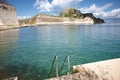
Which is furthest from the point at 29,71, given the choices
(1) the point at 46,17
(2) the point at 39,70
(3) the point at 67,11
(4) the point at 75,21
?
(3) the point at 67,11

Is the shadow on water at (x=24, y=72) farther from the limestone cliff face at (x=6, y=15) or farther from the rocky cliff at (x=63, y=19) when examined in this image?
the rocky cliff at (x=63, y=19)

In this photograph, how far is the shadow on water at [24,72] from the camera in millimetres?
10099

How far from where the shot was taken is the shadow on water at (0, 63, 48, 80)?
33.1ft

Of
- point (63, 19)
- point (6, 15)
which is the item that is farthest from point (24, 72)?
point (63, 19)

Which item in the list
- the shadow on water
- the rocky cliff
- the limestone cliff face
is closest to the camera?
the shadow on water

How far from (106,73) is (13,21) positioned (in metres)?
66.7

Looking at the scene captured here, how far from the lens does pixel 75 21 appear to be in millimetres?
144875

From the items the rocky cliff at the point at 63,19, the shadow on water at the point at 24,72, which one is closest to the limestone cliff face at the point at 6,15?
the shadow on water at the point at 24,72

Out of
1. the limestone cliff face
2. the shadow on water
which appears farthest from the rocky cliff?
the shadow on water

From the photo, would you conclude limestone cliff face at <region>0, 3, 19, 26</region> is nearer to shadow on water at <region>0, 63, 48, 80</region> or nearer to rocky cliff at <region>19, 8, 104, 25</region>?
shadow on water at <region>0, 63, 48, 80</region>

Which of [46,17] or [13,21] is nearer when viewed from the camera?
[13,21]

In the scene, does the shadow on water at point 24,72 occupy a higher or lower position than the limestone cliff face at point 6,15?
lower

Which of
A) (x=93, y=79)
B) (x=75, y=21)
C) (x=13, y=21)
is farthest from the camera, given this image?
(x=75, y=21)

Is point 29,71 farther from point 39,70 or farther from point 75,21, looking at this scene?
point 75,21
